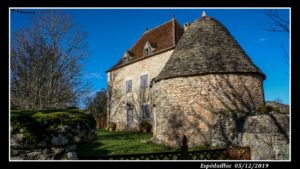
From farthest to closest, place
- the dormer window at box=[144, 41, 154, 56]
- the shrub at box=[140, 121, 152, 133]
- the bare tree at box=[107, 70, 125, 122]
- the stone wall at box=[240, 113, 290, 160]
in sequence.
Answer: the bare tree at box=[107, 70, 125, 122] < the dormer window at box=[144, 41, 154, 56] < the shrub at box=[140, 121, 152, 133] < the stone wall at box=[240, 113, 290, 160]

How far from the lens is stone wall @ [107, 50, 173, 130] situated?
69.3 ft

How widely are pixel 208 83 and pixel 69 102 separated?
7606 mm

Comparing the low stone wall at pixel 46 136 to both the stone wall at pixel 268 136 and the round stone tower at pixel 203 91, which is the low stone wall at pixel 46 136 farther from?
the round stone tower at pixel 203 91

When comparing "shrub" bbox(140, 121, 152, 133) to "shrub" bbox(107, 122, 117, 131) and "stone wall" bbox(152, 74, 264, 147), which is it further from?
"stone wall" bbox(152, 74, 264, 147)

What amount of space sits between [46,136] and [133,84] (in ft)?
66.3

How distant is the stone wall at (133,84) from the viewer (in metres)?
21.1

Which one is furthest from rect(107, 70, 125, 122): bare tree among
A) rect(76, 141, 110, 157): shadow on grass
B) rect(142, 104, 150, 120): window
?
rect(76, 141, 110, 157): shadow on grass

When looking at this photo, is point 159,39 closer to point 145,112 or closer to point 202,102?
point 145,112

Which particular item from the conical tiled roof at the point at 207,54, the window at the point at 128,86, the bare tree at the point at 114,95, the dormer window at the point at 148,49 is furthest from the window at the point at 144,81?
the conical tiled roof at the point at 207,54

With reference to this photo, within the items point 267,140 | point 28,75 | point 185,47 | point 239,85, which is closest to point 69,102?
point 28,75

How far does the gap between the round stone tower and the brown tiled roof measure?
689cm

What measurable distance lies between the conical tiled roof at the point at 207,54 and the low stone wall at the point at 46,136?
28.9ft
